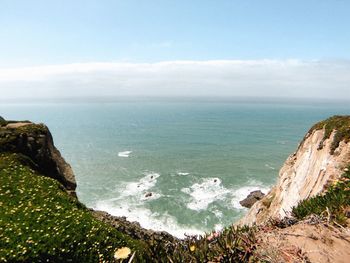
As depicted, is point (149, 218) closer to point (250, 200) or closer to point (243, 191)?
point (250, 200)

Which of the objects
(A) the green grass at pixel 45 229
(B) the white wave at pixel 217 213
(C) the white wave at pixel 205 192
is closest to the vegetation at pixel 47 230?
(A) the green grass at pixel 45 229

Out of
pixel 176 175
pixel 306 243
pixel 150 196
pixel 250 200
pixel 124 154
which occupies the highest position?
pixel 306 243

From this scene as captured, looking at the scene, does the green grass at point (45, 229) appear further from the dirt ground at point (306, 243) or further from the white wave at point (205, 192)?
the white wave at point (205, 192)

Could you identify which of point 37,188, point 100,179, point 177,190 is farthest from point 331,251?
point 100,179

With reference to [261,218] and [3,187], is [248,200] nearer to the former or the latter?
[261,218]

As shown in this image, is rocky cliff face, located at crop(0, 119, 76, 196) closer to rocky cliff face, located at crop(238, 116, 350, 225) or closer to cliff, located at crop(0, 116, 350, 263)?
cliff, located at crop(0, 116, 350, 263)

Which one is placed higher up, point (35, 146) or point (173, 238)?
point (35, 146)

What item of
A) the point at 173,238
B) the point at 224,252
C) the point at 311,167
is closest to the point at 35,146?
the point at 173,238
